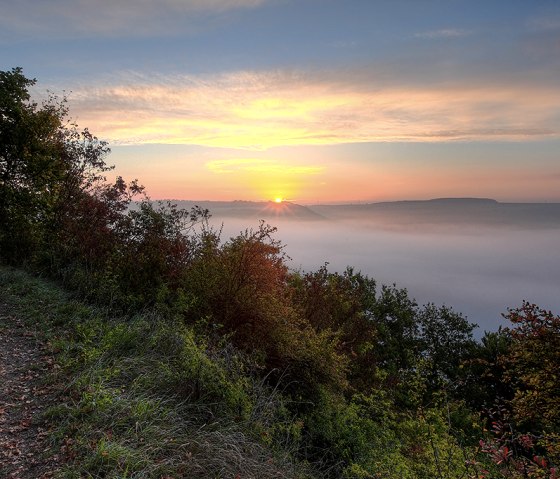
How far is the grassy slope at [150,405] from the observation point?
18.3 feet

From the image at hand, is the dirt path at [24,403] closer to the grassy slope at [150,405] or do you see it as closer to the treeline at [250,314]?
the grassy slope at [150,405]

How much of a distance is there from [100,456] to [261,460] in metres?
2.57

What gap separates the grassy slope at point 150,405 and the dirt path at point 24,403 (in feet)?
0.79

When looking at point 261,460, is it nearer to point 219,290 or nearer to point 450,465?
point 450,465

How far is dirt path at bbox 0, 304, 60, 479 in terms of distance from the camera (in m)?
5.32

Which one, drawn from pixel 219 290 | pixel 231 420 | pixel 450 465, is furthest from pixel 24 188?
pixel 450 465

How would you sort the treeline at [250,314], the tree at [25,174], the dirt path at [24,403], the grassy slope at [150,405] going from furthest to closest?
1. the tree at [25,174]
2. the treeline at [250,314]
3. the grassy slope at [150,405]
4. the dirt path at [24,403]

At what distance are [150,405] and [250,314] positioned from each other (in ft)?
20.2

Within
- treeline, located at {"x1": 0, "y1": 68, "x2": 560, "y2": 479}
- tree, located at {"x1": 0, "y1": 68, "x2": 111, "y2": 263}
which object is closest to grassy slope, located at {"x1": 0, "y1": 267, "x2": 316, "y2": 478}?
treeline, located at {"x1": 0, "y1": 68, "x2": 560, "y2": 479}

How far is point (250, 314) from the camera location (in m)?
12.8

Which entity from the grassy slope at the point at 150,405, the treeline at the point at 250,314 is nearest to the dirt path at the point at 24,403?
the grassy slope at the point at 150,405

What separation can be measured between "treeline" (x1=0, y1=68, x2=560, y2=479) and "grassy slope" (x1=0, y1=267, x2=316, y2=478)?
143 millimetres

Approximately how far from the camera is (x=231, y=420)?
7367 mm

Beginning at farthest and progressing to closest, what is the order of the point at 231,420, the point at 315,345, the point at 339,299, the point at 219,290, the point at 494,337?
the point at 494,337, the point at 339,299, the point at 219,290, the point at 315,345, the point at 231,420
